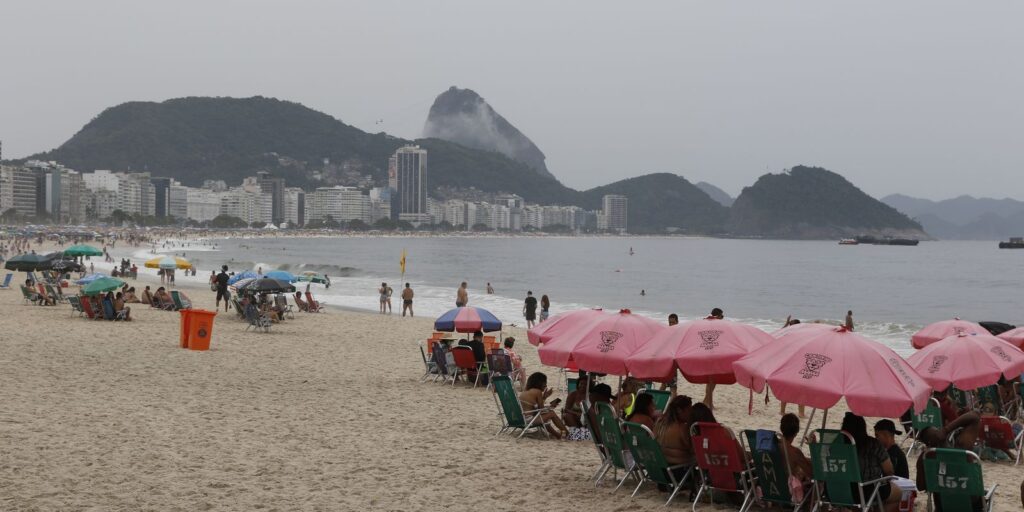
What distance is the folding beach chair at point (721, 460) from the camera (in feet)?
21.2

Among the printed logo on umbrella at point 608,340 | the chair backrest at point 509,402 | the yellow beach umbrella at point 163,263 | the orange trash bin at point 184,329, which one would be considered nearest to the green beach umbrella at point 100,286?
the orange trash bin at point 184,329

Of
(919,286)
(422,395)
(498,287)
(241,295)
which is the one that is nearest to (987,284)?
(919,286)

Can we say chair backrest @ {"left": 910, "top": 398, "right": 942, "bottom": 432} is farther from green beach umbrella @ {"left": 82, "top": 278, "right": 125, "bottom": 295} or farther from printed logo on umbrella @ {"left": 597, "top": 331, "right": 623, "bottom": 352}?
green beach umbrella @ {"left": 82, "top": 278, "right": 125, "bottom": 295}

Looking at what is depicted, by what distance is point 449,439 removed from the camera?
30.6ft

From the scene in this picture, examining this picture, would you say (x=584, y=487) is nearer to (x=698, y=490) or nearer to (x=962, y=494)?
(x=698, y=490)

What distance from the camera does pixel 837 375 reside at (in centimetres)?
600

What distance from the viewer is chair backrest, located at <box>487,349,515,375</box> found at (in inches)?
483

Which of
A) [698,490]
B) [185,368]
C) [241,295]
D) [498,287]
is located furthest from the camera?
[498,287]

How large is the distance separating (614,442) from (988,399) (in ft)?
17.9

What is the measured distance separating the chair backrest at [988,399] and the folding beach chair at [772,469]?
4.86 metres

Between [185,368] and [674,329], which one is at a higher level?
[674,329]

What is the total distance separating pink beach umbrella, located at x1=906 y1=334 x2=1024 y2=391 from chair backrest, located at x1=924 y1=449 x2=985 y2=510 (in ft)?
8.08

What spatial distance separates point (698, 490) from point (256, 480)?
333 centimetres

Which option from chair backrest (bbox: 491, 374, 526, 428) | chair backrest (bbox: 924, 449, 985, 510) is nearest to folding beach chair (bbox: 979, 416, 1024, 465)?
chair backrest (bbox: 924, 449, 985, 510)
